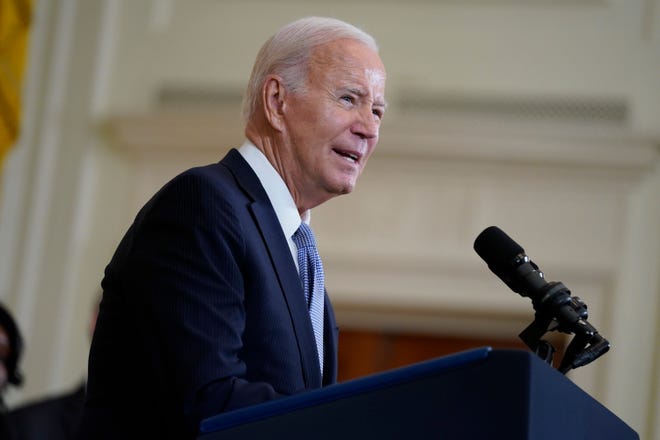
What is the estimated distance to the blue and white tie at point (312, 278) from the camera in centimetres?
199

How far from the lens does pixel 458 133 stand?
19.1 ft

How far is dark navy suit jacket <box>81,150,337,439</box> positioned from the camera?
165 cm

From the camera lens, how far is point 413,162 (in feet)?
19.4

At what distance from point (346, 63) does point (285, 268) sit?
0.46 metres

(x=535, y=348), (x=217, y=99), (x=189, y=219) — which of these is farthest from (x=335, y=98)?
(x=217, y=99)

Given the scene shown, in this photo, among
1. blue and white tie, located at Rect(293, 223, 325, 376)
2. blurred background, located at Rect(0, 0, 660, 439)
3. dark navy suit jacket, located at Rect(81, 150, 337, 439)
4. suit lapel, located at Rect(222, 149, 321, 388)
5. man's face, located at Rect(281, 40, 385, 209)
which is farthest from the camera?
blurred background, located at Rect(0, 0, 660, 439)

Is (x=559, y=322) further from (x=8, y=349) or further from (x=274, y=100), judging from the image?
(x=8, y=349)

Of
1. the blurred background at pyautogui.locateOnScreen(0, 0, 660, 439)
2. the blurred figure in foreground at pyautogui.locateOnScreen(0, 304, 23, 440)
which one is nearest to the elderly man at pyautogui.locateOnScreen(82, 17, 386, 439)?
the blurred figure in foreground at pyautogui.locateOnScreen(0, 304, 23, 440)

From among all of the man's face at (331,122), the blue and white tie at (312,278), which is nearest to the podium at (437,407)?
the blue and white tie at (312,278)

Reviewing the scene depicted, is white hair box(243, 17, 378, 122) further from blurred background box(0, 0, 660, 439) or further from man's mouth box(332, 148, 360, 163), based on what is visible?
blurred background box(0, 0, 660, 439)

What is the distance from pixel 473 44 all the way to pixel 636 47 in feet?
2.74

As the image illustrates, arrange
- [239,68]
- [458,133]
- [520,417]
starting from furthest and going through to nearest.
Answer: [239,68] → [458,133] → [520,417]

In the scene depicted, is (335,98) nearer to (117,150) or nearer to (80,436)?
(80,436)

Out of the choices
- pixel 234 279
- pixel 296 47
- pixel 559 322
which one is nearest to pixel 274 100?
pixel 296 47
